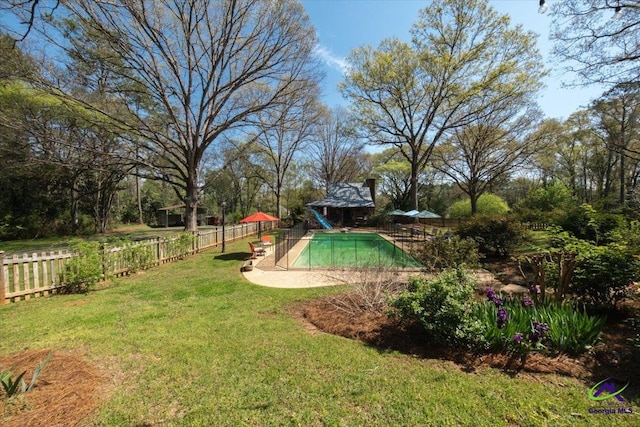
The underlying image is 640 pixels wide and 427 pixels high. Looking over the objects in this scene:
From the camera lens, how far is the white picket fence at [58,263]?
569cm

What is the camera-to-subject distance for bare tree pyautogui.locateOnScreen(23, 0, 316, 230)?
11875mm

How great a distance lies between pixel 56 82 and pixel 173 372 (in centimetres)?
1509

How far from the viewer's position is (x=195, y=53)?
45.8ft

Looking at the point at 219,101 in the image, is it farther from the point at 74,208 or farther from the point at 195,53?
the point at 74,208

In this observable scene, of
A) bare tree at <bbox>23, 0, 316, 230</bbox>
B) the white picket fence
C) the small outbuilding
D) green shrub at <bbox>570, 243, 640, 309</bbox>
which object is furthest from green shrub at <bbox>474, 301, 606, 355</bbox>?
the small outbuilding

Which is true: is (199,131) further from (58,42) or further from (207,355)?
(207,355)

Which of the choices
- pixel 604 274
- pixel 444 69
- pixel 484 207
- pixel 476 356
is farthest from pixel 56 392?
pixel 484 207

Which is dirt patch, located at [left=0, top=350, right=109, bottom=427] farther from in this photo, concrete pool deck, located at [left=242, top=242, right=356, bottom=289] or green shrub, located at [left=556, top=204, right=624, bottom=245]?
green shrub, located at [left=556, top=204, right=624, bottom=245]

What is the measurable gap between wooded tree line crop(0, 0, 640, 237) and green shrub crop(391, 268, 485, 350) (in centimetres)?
932

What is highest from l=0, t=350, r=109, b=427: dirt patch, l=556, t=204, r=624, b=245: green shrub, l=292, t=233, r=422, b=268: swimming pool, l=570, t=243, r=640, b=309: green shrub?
l=556, t=204, r=624, b=245: green shrub

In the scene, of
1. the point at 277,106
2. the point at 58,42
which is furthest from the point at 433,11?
the point at 58,42

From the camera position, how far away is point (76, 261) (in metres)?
6.53

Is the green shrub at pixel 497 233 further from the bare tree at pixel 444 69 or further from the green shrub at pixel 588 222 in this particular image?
the bare tree at pixel 444 69

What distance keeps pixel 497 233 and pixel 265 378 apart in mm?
10576
